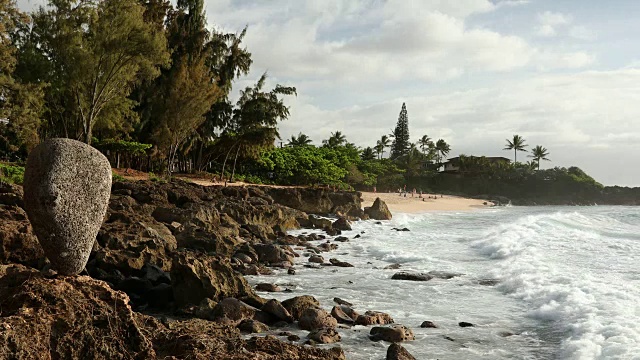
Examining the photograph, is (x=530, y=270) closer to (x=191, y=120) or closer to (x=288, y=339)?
(x=288, y=339)

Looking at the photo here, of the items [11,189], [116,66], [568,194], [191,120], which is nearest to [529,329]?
[11,189]

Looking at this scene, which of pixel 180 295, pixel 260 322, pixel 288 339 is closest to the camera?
pixel 288 339

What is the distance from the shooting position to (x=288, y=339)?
7.89 metres

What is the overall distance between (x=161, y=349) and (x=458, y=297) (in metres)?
8.23

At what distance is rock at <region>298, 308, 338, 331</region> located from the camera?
863cm

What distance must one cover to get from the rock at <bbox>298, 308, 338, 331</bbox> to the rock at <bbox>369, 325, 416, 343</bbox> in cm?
70

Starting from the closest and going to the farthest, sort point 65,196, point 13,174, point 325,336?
1. point 65,196
2. point 325,336
3. point 13,174

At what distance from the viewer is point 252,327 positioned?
8180 millimetres

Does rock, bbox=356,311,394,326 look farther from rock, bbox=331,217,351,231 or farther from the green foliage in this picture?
the green foliage

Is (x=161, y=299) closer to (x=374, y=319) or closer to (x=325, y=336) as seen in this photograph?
(x=325, y=336)

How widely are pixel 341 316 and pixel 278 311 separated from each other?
114 cm

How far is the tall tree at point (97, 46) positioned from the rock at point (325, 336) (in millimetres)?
25764

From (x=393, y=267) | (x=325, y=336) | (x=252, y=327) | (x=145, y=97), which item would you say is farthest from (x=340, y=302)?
(x=145, y=97)

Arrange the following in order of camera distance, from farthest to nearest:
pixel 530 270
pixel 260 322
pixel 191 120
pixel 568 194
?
pixel 568 194 → pixel 191 120 → pixel 530 270 → pixel 260 322
